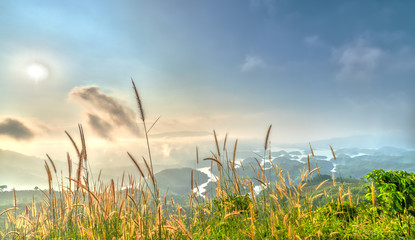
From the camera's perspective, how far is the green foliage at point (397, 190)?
4.36 meters

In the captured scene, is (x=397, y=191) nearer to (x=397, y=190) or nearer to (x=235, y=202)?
(x=397, y=190)

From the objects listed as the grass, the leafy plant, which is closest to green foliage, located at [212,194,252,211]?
the grass

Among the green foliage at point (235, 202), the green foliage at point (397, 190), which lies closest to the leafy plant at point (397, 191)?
the green foliage at point (397, 190)

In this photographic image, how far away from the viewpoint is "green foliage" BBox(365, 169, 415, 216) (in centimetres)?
436

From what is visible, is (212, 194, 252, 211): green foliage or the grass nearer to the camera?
the grass

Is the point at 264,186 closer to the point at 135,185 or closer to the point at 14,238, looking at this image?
the point at 135,185

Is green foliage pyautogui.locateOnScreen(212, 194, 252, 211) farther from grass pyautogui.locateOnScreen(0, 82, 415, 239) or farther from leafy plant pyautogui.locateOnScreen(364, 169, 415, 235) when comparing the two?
leafy plant pyautogui.locateOnScreen(364, 169, 415, 235)

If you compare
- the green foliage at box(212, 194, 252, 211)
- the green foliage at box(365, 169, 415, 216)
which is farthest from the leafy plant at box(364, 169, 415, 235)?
the green foliage at box(212, 194, 252, 211)

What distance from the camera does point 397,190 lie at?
446 centimetres

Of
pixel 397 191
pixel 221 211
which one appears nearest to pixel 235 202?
pixel 221 211

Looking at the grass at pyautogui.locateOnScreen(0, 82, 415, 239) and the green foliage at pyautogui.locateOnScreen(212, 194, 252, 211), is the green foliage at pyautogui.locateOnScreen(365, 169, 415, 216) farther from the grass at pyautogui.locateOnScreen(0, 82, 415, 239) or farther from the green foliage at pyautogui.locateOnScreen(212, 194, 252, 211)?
the green foliage at pyautogui.locateOnScreen(212, 194, 252, 211)

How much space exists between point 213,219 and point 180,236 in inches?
34.2

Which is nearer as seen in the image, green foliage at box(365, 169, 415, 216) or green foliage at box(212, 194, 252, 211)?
green foliage at box(365, 169, 415, 216)

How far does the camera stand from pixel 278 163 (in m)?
4.87
